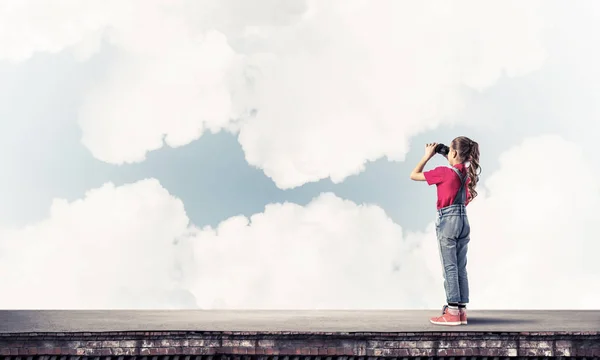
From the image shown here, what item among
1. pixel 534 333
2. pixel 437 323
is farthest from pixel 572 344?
Result: pixel 437 323

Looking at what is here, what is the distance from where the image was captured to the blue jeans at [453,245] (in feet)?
32.9

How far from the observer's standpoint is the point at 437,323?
9.88 metres

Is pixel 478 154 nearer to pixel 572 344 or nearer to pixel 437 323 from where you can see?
pixel 437 323

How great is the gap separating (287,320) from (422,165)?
2.55 metres

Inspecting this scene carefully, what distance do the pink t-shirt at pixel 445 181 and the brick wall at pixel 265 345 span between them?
2283 millimetres

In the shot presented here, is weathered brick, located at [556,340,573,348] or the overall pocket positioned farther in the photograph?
the overall pocket

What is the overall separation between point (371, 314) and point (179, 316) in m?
2.75

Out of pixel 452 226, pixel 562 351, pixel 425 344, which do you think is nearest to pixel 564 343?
pixel 562 351

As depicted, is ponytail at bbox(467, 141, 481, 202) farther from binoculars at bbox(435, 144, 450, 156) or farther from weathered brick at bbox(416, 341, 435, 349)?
weathered brick at bbox(416, 341, 435, 349)

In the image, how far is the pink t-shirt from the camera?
10.1 meters

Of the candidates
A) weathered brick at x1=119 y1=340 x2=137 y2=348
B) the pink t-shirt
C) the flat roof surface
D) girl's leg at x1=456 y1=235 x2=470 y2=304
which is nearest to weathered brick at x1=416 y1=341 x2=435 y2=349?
the flat roof surface

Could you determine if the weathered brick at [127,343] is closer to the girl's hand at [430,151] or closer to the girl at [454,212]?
the girl at [454,212]

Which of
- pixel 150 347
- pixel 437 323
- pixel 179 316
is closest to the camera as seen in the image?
pixel 150 347

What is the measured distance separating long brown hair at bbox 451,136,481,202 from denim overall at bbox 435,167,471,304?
110 mm
